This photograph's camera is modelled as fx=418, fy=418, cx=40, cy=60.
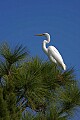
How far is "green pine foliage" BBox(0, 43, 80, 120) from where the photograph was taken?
6.71 metres

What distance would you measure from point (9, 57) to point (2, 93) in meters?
0.82

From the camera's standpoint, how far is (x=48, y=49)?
9.43 metres

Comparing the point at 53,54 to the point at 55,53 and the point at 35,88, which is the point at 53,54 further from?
the point at 35,88

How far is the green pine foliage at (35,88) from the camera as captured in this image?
22.0 ft

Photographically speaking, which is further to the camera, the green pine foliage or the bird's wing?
the bird's wing

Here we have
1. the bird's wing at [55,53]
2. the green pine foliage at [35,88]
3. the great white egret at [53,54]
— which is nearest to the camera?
the green pine foliage at [35,88]

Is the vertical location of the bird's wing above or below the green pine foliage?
above

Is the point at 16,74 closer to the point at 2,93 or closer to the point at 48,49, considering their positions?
the point at 2,93

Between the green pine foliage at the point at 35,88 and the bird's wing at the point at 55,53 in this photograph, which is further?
the bird's wing at the point at 55,53

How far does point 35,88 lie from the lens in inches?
277

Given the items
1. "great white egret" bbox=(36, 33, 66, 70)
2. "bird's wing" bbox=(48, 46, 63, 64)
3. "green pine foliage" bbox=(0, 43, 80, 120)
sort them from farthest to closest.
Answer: "bird's wing" bbox=(48, 46, 63, 64) → "great white egret" bbox=(36, 33, 66, 70) → "green pine foliage" bbox=(0, 43, 80, 120)

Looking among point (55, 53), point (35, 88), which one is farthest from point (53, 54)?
point (35, 88)

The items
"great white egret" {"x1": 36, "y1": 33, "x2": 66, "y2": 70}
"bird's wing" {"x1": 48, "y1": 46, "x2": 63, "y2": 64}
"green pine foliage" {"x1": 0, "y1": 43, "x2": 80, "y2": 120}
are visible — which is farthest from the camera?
"bird's wing" {"x1": 48, "y1": 46, "x2": 63, "y2": 64}

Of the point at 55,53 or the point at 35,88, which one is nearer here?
the point at 35,88
